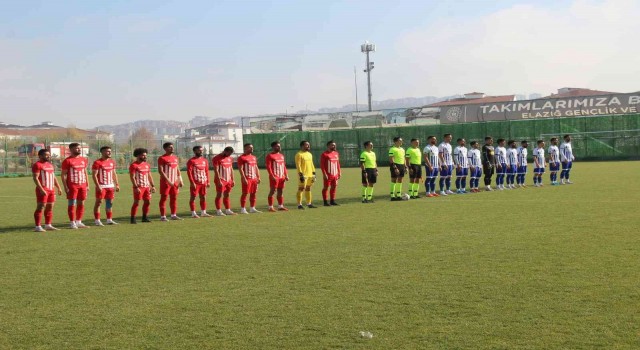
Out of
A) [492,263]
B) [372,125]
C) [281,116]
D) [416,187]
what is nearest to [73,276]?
[492,263]

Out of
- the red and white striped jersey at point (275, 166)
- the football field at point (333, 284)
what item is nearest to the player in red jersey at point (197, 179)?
the red and white striped jersey at point (275, 166)

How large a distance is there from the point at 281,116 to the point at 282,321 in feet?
186

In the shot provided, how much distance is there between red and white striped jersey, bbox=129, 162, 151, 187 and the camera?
16.3 meters

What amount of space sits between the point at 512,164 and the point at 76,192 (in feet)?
48.7

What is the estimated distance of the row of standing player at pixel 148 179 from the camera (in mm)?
15148

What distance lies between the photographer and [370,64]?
86188 mm

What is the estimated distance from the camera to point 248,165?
1838cm

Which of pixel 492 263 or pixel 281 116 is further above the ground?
pixel 281 116

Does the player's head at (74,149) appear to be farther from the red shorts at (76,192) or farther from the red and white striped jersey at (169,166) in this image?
the red and white striped jersey at (169,166)

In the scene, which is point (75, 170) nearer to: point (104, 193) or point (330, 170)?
point (104, 193)

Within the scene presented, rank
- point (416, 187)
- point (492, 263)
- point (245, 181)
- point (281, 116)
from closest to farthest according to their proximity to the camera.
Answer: point (492, 263) → point (245, 181) → point (416, 187) → point (281, 116)

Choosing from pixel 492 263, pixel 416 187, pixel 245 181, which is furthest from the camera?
pixel 416 187

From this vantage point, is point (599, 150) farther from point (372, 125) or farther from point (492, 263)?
point (492, 263)

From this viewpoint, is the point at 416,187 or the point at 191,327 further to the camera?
the point at 416,187
